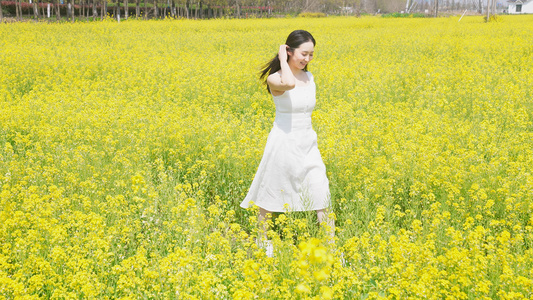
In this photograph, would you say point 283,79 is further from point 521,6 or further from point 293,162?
point 521,6

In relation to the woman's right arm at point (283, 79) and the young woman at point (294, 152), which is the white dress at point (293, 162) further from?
the woman's right arm at point (283, 79)

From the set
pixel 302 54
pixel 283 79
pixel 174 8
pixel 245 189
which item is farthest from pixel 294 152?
pixel 174 8

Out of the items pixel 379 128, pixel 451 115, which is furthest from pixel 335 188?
pixel 451 115

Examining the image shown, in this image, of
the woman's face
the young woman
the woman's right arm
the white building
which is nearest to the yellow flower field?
the young woman

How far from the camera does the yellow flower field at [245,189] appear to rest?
2.70 meters

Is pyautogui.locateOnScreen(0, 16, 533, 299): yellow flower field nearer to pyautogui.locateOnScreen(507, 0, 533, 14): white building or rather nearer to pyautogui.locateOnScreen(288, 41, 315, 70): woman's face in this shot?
pyautogui.locateOnScreen(288, 41, 315, 70): woman's face

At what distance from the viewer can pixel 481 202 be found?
3.87 meters

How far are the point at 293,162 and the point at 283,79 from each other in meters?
0.73

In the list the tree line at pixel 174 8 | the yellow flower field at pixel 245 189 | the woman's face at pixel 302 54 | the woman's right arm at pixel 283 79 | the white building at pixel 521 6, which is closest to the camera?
the yellow flower field at pixel 245 189

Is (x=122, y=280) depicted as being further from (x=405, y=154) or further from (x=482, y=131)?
(x=482, y=131)

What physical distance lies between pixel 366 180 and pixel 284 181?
35.7 inches

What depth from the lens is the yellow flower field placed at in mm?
2697

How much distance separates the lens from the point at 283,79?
3688 millimetres

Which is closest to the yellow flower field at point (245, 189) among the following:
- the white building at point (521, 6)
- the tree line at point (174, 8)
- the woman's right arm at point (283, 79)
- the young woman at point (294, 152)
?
the young woman at point (294, 152)
